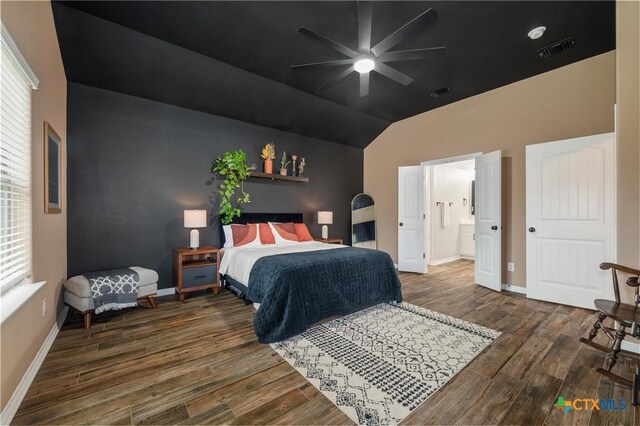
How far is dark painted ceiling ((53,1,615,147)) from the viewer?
255 centimetres

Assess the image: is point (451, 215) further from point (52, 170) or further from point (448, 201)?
point (52, 170)

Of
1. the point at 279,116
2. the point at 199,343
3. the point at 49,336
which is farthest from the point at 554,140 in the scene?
the point at 49,336

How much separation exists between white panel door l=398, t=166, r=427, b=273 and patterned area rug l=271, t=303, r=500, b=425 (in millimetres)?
2134

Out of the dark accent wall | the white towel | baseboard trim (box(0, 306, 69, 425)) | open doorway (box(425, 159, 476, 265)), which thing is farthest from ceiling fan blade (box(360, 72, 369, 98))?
the white towel

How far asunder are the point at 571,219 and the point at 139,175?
5.64 meters

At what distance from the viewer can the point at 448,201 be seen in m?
6.56

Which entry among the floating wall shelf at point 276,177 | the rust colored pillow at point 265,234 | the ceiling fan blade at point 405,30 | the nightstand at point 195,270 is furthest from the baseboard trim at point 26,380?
the ceiling fan blade at point 405,30

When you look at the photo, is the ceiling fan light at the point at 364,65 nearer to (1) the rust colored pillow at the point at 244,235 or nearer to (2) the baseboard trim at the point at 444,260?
(1) the rust colored pillow at the point at 244,235

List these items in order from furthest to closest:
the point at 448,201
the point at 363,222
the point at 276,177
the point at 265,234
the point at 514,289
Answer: the point at 448,201 → the point at 363,222 → the point at 276,177 → the point at 265,234 → the point at 514,289

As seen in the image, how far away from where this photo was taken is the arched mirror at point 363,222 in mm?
5996

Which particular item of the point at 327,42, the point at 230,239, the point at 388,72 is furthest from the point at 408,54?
the point at 230,239

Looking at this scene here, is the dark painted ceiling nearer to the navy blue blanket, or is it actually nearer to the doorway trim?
the doorway trim

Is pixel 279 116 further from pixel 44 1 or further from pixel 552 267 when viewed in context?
pixel 552 267

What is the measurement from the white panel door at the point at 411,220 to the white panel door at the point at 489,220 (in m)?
0.98
